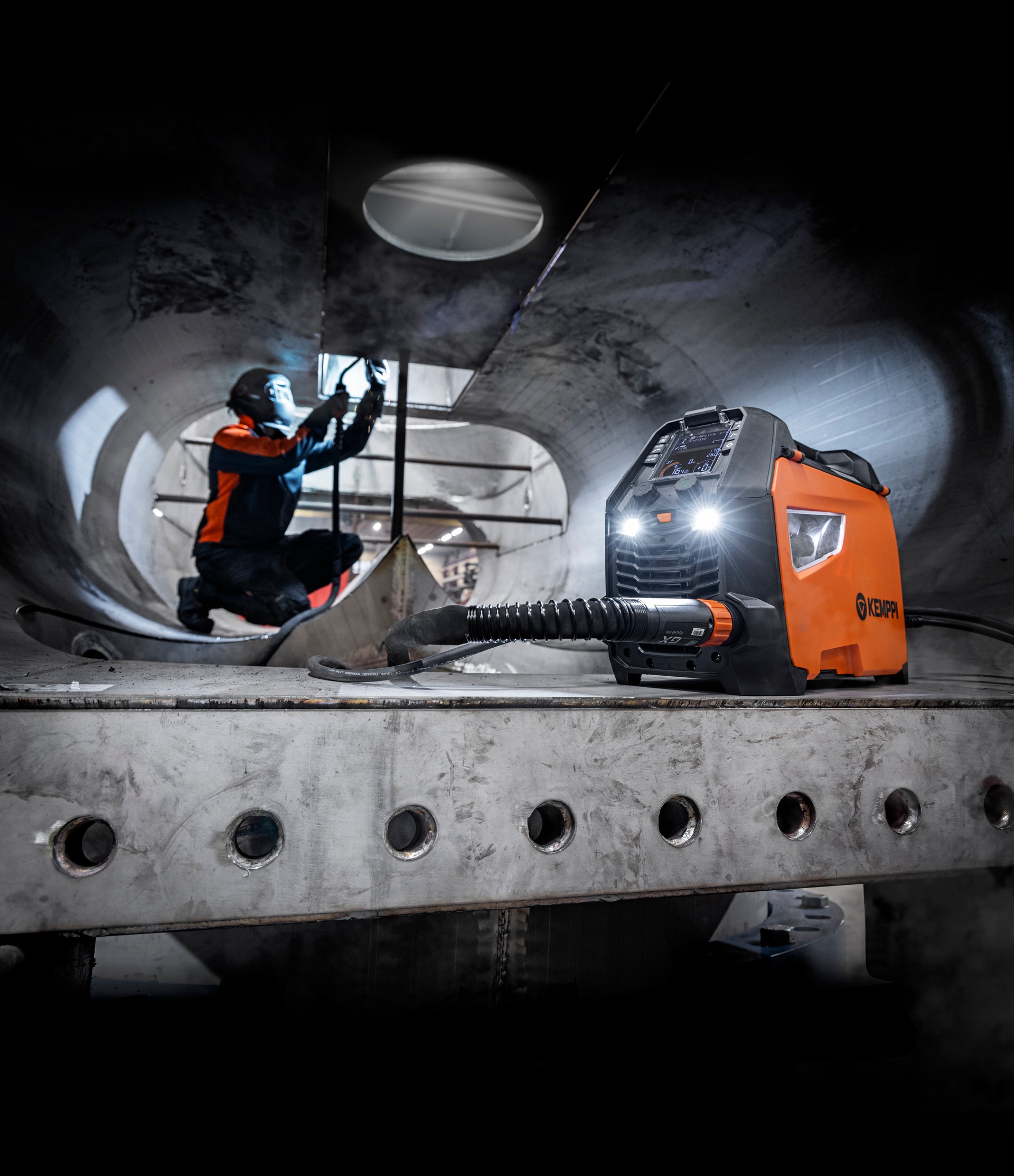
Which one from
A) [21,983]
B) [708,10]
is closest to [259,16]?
[708,10]

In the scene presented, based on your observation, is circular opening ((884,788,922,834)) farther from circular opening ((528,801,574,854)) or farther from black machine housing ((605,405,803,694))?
circular opening ((528,801,574,854))

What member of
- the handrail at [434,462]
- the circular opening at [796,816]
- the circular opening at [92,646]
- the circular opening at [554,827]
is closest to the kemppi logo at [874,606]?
the circular opening at [796,816]

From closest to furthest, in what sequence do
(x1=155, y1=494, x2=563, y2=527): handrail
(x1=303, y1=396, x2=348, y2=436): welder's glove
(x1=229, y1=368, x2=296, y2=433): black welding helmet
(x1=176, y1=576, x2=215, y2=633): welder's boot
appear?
(x1=303, y1=396, x2=348, y2=436): welder's glove → (x1=229, y1=368, x2=296, y2=433): black welding helmet → (x1=176, y1=576, x2=215, y2=633): welder's boot → (x1=155, y1=494, x2=563, y2=527): handrail

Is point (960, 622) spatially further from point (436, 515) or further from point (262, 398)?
point (436, 515)

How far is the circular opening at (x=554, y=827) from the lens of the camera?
1.22 meters

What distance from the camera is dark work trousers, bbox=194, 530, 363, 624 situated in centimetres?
426

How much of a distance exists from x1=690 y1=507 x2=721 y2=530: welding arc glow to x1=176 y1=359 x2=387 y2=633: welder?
2880 millimetres

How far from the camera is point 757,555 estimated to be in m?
1.67

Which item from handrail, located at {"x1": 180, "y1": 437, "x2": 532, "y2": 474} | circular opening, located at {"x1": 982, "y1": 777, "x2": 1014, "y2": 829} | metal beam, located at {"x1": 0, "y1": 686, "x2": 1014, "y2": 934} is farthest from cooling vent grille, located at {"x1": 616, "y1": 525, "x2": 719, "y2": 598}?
handrail, located at {"x1": 180, "y1": 437, "x2": 532, "y2": 474}

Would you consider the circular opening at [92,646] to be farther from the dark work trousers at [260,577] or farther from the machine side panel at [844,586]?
the machine side panel at [844,586]

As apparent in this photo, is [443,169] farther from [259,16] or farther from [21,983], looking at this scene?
[21,983]

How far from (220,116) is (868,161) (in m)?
2.12

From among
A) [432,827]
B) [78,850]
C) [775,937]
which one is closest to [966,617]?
[775,937]

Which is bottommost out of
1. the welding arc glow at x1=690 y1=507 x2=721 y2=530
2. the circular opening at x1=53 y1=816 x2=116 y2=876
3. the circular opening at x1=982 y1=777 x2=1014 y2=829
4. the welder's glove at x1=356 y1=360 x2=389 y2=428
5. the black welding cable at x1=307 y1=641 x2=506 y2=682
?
the circular opening at x1=53 y1=816 x2=116 y2=876
